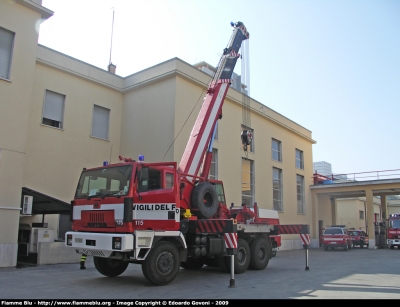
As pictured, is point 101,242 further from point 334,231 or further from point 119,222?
point 334,231

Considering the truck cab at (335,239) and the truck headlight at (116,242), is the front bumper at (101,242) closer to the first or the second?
the truck headlight at (116,242)

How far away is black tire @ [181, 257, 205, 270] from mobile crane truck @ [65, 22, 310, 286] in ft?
0.33

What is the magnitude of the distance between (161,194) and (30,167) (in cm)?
924

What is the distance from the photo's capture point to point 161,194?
902cm

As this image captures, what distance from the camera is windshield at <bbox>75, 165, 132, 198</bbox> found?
28.6ft

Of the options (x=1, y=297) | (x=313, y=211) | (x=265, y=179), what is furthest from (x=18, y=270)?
(x=313, y=211)

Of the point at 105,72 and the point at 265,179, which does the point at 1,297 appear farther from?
the point at 265,179

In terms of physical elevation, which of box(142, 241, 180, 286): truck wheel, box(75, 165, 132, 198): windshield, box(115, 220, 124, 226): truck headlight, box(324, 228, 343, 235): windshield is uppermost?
box(75, 165, 132, 198): windshield

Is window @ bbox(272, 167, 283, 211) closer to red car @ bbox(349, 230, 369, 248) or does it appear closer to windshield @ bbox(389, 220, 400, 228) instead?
red car @ bbox(349, 230, 369, 248)

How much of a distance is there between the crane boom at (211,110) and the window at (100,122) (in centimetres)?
826

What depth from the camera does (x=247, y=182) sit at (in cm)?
2336

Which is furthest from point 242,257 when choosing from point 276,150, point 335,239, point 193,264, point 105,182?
point 276,150

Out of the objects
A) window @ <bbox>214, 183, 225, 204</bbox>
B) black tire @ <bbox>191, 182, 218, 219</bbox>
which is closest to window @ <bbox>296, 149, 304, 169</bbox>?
window @ <bbox>214, 183, 225, 204</bbox>

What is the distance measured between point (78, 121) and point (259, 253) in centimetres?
1071
